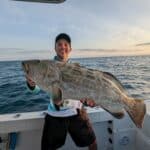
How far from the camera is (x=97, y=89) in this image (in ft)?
5.15

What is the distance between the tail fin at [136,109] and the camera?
1.69m

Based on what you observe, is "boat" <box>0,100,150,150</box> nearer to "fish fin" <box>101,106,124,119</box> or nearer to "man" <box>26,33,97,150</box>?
"man" <box>26,33,97,150</box>

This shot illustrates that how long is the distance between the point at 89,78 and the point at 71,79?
0.42 ft

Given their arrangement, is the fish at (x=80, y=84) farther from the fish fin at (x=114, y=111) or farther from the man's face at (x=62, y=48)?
the man's face at (x=62, y=48)

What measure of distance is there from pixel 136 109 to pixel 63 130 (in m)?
0.74

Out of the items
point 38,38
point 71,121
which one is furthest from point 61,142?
point 38,38

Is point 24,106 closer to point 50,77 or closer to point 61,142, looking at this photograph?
point 61,142

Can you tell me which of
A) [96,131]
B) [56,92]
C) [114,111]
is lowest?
[96,131]

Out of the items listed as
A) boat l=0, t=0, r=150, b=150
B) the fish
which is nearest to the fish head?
the fish

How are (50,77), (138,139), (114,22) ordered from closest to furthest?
(50,77), (138,139), (114,22)

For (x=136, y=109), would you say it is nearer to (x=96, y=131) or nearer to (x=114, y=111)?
(x=114, y=111)

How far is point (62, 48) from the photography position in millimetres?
2080

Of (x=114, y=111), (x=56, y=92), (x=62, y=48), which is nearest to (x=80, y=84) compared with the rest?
(x=56, y=92)

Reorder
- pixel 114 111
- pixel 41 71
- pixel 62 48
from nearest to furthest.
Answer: pixel 41 71 → pixel 114 111 → pixel 62 48
